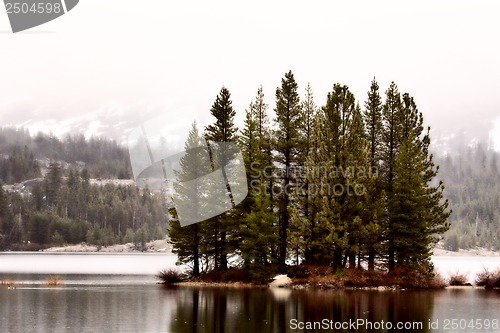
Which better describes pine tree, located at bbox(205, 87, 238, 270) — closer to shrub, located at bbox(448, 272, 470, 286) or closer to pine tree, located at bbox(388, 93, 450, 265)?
pine tree, located at bbox(388, 93, 450, 265)

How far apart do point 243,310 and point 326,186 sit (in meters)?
20.7

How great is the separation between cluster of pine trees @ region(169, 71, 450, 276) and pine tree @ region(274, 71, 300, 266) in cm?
10

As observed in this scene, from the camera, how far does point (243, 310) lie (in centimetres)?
3744

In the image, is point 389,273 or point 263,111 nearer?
point 389,273

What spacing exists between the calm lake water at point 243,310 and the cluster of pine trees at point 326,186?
21.4 feet

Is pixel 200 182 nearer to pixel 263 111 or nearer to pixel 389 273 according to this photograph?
pixel 263 111

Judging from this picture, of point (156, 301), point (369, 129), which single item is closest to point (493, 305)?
point (156, 301)

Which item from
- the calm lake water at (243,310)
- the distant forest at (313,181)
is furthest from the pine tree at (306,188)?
the calm lake water at (243,310)

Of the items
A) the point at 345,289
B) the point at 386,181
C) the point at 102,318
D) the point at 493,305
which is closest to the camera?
the point at 102,318

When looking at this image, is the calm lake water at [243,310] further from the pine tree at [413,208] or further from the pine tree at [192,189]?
the pine tree at [192,189]

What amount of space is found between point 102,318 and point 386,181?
116 ft

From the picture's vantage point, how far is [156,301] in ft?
139

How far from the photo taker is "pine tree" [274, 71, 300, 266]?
6159 cm
